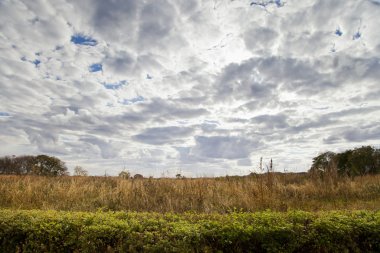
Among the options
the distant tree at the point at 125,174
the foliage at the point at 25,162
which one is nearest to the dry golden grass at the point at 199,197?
the distant tree at the point at 125,174

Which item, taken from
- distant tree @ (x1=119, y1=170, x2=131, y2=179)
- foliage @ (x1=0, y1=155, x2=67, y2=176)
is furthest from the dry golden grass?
foliage @ (x1=0, y1=155, x2=67, y2=176)

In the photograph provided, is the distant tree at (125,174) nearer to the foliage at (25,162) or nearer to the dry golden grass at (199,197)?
the dry golden grass at (199,197)

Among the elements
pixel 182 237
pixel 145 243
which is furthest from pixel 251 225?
pixel 145 243

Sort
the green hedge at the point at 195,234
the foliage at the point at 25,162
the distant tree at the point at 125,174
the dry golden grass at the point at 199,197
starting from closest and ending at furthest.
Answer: the green hedge at the point at 195,234, the dry golden grass at the point at 199,197, the distant tree at the point at 125,174, the foliage at the point at 25,162

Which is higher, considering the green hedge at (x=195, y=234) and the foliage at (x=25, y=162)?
the foliage at (x=25, y=162)

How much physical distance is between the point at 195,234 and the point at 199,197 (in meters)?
5.37

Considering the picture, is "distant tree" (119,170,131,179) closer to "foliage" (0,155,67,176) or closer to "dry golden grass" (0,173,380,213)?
"dry golden grass" (0,173,380,213)

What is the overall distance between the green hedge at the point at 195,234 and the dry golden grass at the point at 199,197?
2377 millimetres

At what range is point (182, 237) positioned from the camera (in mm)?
4945

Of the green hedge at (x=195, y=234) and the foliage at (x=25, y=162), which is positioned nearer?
the green hedge at (x=195, y=234)

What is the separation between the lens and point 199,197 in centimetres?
1027

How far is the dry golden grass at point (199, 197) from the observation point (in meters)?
9.16

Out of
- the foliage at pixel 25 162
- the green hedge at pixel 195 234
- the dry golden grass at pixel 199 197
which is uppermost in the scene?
the foliage at pixel 25 162

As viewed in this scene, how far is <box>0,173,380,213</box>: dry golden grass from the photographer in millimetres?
9164
